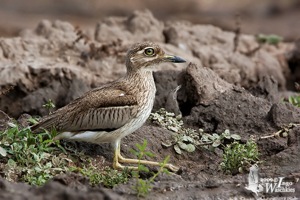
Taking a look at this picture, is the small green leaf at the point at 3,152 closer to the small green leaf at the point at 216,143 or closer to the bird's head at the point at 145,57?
the bird's head at the point at 145,57

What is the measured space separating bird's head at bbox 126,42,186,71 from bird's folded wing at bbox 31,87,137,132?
21.0 inches

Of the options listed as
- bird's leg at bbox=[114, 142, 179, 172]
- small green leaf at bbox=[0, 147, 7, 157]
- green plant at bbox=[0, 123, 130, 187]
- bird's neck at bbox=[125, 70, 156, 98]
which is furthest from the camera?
bird's neck at bbox=[125, 70, 156, 98]

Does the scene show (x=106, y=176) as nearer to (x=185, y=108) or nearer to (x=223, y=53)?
(x=185, y=108)

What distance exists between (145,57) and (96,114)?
965 mm

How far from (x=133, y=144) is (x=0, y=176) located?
67.9 inches

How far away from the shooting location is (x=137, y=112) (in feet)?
29.1

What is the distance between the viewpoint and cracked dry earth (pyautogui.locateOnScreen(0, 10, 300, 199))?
7938 millimetres

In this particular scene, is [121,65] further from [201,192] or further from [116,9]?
[116,9]

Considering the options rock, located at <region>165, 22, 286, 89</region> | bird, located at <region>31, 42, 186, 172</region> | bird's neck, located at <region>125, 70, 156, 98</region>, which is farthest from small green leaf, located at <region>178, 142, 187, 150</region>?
rock, located at <region>165, 22, 286, 89</region>

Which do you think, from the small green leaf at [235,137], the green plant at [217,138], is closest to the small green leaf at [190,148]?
the green plant at [217,138]

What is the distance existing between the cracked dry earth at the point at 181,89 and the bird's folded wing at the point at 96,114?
0.35m

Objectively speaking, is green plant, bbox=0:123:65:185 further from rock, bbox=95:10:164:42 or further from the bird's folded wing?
rock, bbox=95:10:164:42

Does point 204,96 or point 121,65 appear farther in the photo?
point 121,65

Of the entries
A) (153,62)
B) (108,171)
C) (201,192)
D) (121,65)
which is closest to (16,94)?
(121,65)
